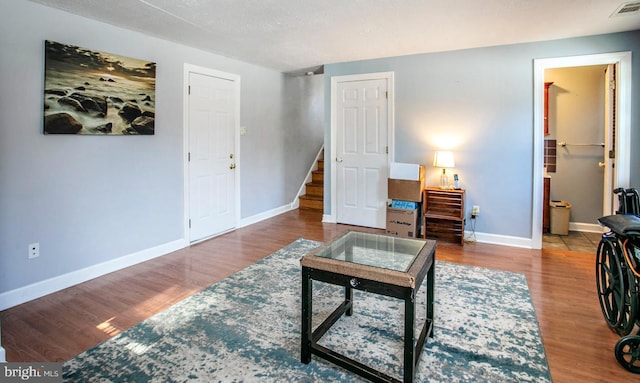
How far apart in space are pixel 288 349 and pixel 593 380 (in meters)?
1.64

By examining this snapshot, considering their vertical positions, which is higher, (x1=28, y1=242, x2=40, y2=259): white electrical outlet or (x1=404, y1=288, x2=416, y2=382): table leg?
(x1=28, y1=242, x2=40, y2=259): white electrical outlet

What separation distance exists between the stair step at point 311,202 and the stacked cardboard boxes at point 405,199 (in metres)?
2.12

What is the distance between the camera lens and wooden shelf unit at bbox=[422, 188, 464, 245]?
4.25 meters

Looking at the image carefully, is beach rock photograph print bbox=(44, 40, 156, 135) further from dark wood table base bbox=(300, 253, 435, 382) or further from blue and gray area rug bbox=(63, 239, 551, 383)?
dark wood table base bbox=(300, 253, 435, 382)

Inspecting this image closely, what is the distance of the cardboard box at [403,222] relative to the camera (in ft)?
14.1

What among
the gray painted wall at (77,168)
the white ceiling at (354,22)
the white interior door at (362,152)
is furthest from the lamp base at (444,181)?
the gray painted wall at (77,168)

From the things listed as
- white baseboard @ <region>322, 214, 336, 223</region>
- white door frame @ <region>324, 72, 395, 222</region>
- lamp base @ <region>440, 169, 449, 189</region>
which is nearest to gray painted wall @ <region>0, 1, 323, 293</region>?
white door frame @ <region>324, 72, 395, 222</region>

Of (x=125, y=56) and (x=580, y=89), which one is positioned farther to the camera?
(x=580, y=89)

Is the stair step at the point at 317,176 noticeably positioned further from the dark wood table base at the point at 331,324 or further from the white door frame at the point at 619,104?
the dark wood table base at the point at 331,324

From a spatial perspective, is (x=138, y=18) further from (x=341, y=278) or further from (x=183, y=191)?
(x=341, y=278)

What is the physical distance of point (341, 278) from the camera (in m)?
1.83

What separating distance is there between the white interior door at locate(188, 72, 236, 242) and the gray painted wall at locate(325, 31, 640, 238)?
89.6 inches

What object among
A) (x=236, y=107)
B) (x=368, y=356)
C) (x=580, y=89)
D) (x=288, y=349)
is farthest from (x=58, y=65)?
(x=580, y=89)

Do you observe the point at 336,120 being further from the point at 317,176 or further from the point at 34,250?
the point at 34,250
